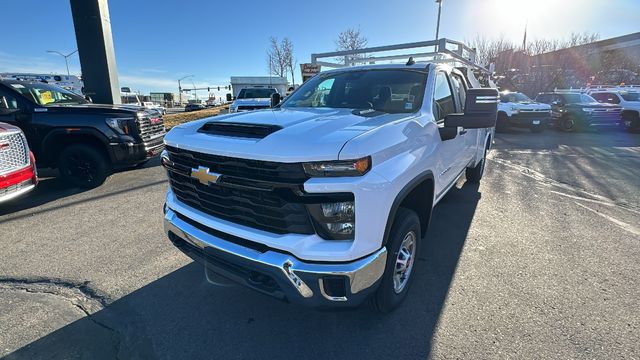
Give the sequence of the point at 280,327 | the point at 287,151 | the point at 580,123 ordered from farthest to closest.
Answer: the point at 580,123 → the point at 280,327 → the point at 287,151

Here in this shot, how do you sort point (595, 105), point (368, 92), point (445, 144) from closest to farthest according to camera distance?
point (445, 144) → point (368, 92) → point (595, 105)

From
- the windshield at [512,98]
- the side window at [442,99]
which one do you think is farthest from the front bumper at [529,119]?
the side window at [442,99]

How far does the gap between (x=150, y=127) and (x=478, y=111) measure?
19.9 feet

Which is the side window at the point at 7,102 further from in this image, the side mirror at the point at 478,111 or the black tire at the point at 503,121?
the black tire at the point at 503,121

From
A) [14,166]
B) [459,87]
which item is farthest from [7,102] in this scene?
[459,87]

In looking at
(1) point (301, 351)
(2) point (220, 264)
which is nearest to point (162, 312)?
(2) point (220, 264)

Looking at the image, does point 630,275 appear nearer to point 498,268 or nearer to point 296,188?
point 498,268

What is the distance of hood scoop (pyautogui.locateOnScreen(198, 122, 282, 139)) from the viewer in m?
2.27

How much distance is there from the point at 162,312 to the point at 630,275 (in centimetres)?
424

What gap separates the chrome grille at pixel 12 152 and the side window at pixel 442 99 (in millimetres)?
5128

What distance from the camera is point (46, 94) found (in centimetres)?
647

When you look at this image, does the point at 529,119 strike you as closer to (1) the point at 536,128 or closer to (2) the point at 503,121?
(1) the point at 536,128

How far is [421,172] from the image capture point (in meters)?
2.65

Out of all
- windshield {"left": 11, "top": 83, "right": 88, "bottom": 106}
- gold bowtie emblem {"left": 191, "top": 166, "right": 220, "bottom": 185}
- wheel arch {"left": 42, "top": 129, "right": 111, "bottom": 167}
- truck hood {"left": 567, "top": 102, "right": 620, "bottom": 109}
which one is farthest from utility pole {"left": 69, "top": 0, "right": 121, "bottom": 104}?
truck hood {"left": 567, "top": 102, "right": 620, "bottom": 109}
